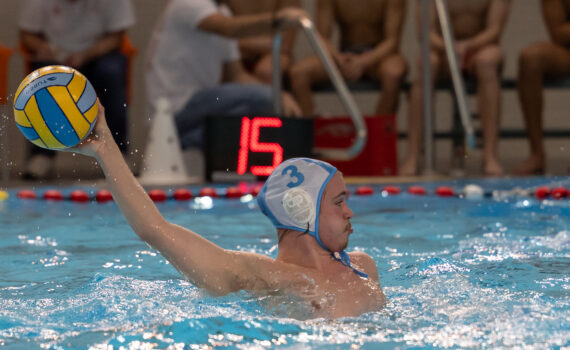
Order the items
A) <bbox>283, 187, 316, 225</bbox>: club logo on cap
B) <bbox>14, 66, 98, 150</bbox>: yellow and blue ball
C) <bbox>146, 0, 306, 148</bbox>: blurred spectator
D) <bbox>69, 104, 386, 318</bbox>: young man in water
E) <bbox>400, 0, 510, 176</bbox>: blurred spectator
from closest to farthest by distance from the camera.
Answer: <bbox>14, 66, 98, 150</bbox>: yellow and blue ball < <bbox>69, 104, 386, 318</bbox>: young man in water < <bbox>283, 187, 316, 225</bbox>: club logo on cap < <bbox>146, 0, 306, 148</bbox>: blurred spectator < <bbox>400, 0, 510, 176</bbox>: blurred spectator

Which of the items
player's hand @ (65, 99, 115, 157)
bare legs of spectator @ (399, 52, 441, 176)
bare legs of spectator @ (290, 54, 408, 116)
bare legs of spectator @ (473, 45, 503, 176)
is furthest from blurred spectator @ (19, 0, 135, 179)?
player's hand @ (65, 99, 115, 157)

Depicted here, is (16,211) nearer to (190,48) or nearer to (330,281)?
(190,48)

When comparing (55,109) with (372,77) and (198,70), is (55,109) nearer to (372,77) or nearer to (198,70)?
(198,70)

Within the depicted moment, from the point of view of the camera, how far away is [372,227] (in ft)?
15.9

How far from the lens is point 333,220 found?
2.48 metres

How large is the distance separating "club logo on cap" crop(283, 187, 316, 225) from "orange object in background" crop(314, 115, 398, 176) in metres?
5.13

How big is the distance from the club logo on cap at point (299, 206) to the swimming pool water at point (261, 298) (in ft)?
0.85

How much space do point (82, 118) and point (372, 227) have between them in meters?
2.94

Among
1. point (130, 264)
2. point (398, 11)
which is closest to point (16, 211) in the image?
point (130, 264)

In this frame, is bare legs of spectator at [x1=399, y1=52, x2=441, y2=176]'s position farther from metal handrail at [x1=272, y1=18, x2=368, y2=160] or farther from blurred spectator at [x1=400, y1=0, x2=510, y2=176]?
metal handrail at [x1=272, y1=18, x2=368, y2=160]

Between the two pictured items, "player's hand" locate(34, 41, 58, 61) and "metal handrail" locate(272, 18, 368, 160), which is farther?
"player's hand" locate(34, 41, 58, 61)

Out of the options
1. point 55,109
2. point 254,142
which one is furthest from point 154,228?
point 254,142

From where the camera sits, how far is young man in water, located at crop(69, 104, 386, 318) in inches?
88.8

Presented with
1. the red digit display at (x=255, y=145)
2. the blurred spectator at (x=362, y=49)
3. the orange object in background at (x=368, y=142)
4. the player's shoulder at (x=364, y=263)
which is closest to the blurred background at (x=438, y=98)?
the blurred spectator at (x=362, y=49)
